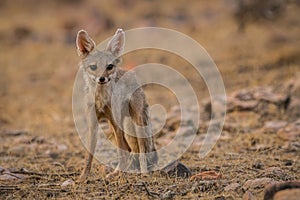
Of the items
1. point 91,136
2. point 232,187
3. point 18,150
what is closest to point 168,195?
point 232,187

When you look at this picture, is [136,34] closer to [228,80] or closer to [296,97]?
[228,80]

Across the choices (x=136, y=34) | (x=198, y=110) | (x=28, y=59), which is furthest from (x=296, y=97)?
(x=28, y=59)

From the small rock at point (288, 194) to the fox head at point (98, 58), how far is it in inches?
81.8

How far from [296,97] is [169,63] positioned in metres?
4.88

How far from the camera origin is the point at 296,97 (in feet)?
27.4

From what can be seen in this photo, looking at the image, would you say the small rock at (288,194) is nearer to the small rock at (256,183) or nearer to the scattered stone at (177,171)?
the small rock at (256,183)

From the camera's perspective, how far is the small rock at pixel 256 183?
4715 millimetres

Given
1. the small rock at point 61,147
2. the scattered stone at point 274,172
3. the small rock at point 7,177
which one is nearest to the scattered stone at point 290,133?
the scattered stone at point 274,172

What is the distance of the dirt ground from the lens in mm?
5082

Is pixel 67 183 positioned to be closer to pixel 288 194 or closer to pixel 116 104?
pixel 116 104

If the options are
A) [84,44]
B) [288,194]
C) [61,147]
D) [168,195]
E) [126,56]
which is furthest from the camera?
[126,56]

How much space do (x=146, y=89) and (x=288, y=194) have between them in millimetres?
6976

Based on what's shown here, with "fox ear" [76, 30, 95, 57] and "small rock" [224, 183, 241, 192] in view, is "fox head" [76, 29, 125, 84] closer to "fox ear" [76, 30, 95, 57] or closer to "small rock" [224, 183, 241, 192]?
"fox ear" [76, 30, 95, 57]

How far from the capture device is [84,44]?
213 inches
